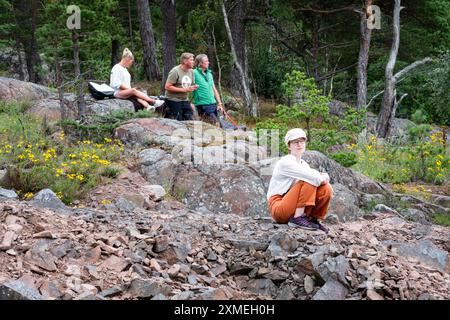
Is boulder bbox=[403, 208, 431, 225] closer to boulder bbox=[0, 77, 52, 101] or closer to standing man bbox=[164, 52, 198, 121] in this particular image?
standing man bbox=[164, 52, 198, 121]

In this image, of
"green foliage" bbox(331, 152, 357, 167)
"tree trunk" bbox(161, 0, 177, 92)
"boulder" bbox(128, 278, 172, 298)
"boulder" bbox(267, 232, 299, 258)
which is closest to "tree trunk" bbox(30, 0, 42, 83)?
→ "tree trunk" bbox(161, 0, 177, 92)

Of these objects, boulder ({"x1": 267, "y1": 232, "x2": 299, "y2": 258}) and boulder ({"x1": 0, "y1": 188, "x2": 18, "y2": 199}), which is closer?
boulder ({"x1": 267, "y1": 232, "x2": 299, "y2": 258})

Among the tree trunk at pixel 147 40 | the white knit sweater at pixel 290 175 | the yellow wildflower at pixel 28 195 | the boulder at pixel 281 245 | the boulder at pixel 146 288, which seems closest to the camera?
the boulder at pixel 146 288

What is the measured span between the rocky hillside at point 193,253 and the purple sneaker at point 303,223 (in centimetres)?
10

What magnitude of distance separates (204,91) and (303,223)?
529 centimetres

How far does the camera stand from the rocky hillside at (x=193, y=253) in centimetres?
500

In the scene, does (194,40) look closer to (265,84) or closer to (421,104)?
(265,84)

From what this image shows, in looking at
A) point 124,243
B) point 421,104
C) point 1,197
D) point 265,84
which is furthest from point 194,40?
point 124,243

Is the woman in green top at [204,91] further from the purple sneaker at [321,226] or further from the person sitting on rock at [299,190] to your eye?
the purple sneaker at [321,226]

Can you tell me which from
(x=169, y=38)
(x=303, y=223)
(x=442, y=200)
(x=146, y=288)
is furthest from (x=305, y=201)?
(x=169, y=38)

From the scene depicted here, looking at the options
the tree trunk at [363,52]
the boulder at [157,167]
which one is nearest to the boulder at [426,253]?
the boulder at [157,167]

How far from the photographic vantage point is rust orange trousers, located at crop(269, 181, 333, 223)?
21.6 feet

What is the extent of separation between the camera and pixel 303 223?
21.9 feet

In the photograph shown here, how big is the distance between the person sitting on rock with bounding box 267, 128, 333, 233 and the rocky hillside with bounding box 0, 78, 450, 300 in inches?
7.4
